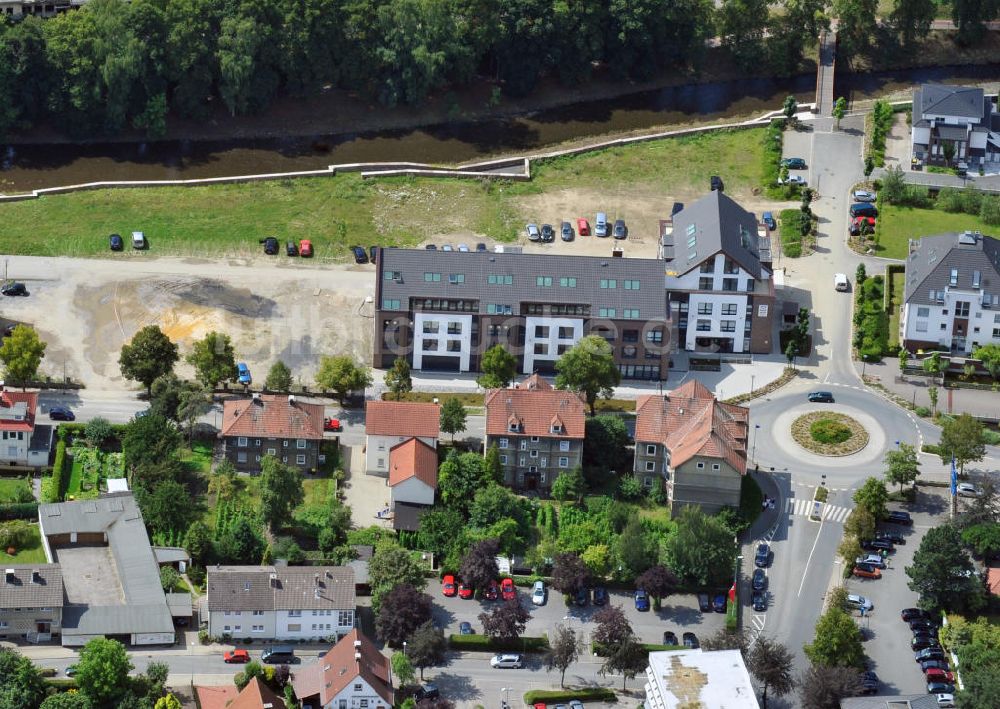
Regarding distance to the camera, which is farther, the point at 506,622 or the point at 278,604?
the point at 278,604

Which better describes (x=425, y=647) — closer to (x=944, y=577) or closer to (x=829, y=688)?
(x=829, y=688)

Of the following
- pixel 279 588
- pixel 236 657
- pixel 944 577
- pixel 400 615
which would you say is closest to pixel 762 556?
pixel 944 577

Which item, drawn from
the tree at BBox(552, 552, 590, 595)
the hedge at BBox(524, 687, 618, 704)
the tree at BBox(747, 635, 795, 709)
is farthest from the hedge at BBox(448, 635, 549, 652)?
the tree at BBox(747, 635, 795, 709)

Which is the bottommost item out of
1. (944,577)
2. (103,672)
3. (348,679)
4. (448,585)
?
(348,679)

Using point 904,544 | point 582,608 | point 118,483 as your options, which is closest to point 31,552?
point 118,483

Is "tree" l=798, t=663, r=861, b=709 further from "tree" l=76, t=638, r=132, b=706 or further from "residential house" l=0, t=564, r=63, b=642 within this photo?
"residential house" l=0, t=564, r=63, b=642
